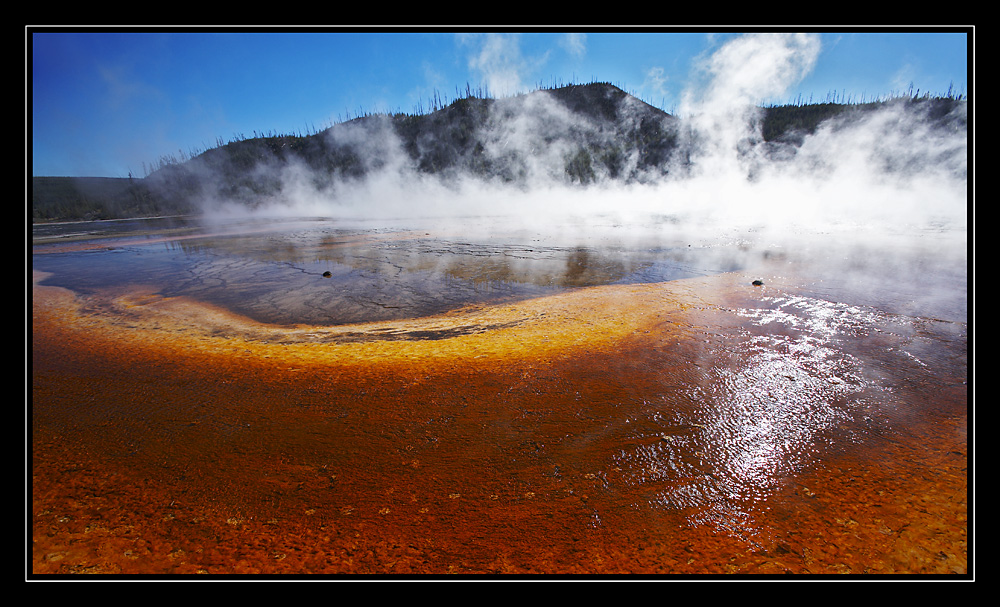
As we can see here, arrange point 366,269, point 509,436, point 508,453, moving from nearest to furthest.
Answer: point 508,453 → point 509,436 → point 366,269

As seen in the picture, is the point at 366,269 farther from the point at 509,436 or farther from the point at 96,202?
the point at 96,202

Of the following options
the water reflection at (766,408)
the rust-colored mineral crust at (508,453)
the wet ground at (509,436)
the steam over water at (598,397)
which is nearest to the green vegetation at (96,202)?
the steam over water at (598,397)

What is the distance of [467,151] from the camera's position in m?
40.4

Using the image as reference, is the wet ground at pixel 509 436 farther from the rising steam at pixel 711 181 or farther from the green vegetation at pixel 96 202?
the green vegetation at pixel 96 202

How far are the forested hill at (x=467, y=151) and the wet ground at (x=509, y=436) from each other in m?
29.3

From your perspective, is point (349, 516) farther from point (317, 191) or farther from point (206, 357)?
point (317, 191)

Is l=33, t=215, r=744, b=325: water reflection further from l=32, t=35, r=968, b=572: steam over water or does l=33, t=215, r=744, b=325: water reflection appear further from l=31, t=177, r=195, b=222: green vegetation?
l=31, t=177, r=195, b=222: green vegetation

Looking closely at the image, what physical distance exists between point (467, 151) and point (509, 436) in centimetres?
4161

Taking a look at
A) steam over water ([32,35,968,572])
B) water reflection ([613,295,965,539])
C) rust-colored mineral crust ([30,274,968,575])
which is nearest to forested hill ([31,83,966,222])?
steam over water ([32,35,968,572])

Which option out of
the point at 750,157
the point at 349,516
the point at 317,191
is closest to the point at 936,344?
the point at 349,516

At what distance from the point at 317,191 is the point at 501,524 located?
1651 inches

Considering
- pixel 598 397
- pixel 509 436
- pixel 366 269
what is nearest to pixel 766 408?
pixel 598 397
